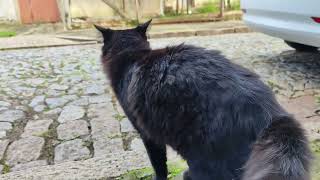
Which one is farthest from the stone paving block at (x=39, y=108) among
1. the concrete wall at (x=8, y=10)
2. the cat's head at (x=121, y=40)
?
the concrete wall at (x=8, y=10)

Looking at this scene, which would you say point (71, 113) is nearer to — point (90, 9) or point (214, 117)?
point (214, 117)

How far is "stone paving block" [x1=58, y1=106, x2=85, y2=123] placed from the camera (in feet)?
12.9

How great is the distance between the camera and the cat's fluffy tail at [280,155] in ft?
5.04

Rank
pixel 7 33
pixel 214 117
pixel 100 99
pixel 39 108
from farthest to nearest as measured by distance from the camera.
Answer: pixel 7 33 → pixel 100 99 → pixel 39 108 → pixel 214 117

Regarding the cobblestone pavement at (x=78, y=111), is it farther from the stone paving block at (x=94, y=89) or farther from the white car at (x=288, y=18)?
the white car at (x=288, y=18)

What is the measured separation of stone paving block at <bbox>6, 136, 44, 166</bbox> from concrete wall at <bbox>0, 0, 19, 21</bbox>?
32.4ft

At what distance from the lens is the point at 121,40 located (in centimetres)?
271

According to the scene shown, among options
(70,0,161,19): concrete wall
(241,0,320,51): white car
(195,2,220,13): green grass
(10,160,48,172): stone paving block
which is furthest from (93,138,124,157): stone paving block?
(195,2,220,13): green grass

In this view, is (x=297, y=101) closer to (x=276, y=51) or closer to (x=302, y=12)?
(x=302, y=12)

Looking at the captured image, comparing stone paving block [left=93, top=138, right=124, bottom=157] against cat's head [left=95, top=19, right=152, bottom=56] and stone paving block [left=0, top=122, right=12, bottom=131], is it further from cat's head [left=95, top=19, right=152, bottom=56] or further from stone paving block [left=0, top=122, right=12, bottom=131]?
stone paving block [left=0, top=122, right=12, bottom=131]

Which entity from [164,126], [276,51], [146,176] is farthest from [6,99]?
[276,51]

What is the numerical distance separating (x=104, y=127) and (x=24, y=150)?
28.9 inches

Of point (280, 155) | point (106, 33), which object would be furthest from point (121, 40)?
point (280, 155)

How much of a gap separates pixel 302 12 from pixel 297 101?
989 mm
